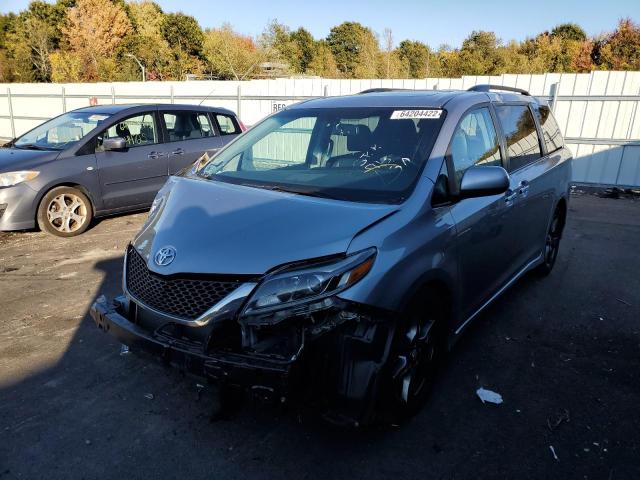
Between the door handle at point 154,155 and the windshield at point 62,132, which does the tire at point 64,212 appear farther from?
the door handle at point 154,155

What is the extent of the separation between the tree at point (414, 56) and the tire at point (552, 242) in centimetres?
4086

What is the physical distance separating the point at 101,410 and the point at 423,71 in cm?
4549

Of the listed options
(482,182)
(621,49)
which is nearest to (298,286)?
(482,182)

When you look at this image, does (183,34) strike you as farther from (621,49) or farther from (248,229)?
(248,229)

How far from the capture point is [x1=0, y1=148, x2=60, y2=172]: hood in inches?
236

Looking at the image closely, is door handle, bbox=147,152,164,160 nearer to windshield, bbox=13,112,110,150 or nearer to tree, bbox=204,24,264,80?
windshield, bbox=13,112,110,150

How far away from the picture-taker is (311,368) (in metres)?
2.12

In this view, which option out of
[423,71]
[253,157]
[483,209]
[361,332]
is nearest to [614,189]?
[483,209]

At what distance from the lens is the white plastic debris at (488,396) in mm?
2956

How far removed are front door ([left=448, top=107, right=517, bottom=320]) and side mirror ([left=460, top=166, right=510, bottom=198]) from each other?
0.38 ft

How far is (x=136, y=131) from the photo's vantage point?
715cm

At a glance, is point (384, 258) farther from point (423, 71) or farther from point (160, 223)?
point (423, 71)

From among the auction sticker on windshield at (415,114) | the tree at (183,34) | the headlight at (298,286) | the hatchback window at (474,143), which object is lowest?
the headlight at (298,286)

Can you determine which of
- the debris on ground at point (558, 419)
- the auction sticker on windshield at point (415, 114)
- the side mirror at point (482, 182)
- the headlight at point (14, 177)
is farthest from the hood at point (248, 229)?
the headlight at point (14, 177)
